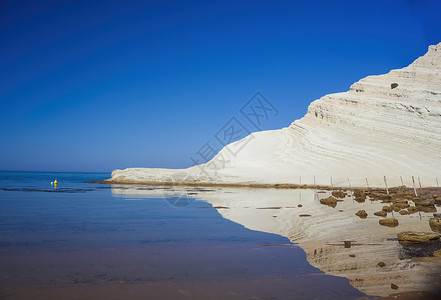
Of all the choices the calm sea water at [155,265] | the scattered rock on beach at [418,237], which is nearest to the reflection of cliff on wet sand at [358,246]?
the scattered rock on beach at [418,237]

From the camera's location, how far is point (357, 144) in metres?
36.3

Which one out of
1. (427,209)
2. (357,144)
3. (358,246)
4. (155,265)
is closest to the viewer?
(155,265)

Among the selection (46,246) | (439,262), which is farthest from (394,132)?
(46,246)

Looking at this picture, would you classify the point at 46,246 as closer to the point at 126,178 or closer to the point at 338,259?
the point at 338,259

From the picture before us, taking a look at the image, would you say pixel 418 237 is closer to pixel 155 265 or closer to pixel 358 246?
pixel 358 246

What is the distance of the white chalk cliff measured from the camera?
106 feet

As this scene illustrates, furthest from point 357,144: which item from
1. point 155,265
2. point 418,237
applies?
point 155,265

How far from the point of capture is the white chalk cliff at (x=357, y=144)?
32281 millimetres

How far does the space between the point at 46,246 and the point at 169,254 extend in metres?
2.77

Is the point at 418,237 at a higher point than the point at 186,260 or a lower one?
higher

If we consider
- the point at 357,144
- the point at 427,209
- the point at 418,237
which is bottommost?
the point at 427,209

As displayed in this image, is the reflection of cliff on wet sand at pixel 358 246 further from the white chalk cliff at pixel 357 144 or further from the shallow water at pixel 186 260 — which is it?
the white chalk cliff at pixel 357 144

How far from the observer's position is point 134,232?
29.8ft

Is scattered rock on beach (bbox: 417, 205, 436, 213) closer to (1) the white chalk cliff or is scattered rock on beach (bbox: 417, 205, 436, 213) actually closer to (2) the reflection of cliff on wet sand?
(2) the reflection of cliff on wet sand
